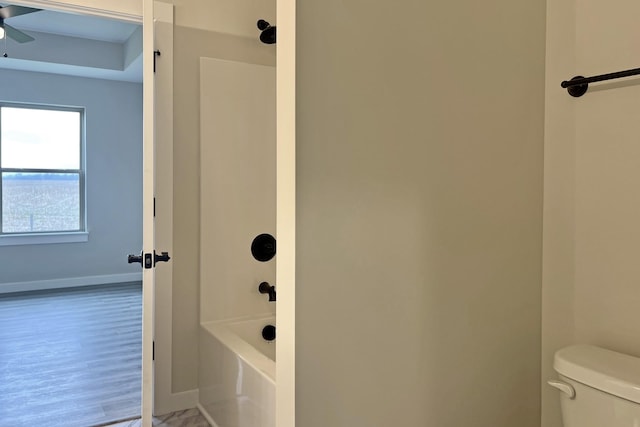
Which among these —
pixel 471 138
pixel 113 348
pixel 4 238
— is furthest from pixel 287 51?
pixel 4 238

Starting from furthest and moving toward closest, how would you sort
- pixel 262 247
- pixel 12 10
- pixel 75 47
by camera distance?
pixel 75 47 → pixel 12 10 → pixel 262 247

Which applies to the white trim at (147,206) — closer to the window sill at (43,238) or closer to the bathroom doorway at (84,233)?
the bathroom doorway at (84,233)

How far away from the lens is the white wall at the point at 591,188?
61.4 inches

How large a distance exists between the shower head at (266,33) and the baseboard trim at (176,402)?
203cm

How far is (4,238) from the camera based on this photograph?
561cm

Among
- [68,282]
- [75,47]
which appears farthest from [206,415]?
[75,47]

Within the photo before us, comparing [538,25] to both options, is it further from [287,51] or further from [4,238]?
[4,238]

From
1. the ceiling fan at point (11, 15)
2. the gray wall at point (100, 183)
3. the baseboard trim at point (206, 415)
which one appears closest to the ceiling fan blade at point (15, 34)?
the ceiling fan at point (11, 15)

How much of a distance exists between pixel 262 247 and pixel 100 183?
4.98 m

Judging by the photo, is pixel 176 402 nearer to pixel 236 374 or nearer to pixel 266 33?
pixel 236 374

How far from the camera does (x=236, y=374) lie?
7.13ft

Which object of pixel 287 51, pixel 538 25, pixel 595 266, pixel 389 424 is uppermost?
pixel 538 25

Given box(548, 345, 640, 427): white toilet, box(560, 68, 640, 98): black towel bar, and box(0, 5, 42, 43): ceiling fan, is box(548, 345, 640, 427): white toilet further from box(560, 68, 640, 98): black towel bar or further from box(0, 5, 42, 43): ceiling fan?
box(0, 5, 42, 43): ceiling fan

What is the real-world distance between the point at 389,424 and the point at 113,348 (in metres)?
2.96
